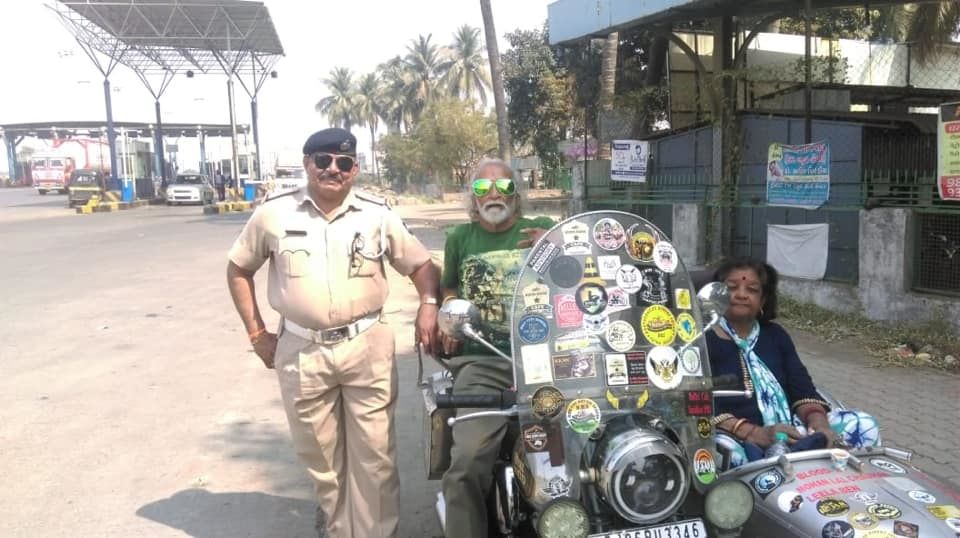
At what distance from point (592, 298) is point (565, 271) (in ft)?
0.43

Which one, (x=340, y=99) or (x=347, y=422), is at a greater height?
(x=340, y=99)

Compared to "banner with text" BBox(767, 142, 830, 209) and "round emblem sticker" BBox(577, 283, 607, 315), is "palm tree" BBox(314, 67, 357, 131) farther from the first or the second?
"round emblem sticker" BBox(577, 283, 607, 315)

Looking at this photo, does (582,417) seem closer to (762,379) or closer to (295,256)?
(762,379)

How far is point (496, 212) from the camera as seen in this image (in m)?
3.23

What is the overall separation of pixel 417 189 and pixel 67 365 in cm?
4902

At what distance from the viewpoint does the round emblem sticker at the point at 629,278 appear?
252 centimetres

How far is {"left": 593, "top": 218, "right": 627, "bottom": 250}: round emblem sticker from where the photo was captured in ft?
8.36

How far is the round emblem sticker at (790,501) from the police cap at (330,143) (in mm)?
2117

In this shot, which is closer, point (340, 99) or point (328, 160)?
point (328, 160)

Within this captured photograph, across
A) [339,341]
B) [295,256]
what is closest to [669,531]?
[339,341]

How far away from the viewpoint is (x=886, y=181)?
7.47m

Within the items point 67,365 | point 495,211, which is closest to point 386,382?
point 495,211

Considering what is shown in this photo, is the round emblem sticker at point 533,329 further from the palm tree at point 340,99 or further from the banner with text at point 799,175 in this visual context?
the palm tree at point 340,99

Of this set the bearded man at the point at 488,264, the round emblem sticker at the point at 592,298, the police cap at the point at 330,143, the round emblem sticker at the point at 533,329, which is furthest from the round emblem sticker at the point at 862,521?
the police cap at the point at 330,143
